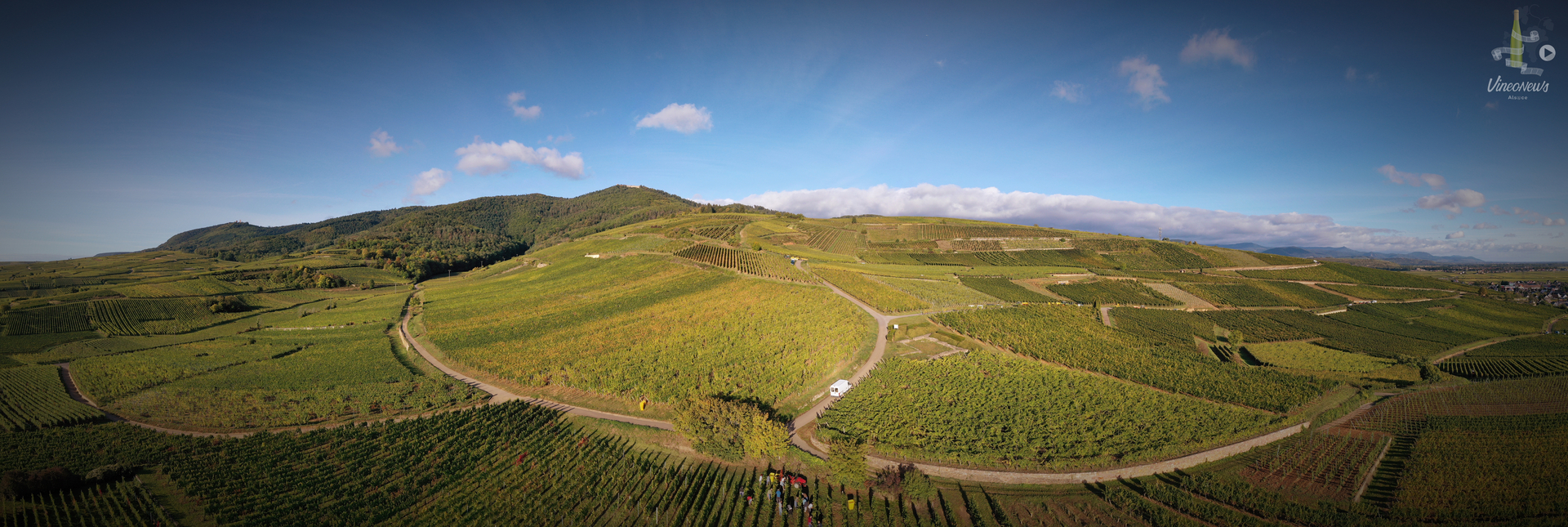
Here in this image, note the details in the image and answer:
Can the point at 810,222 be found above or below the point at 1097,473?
above

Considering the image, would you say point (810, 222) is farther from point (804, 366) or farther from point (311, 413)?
point (311, 413)

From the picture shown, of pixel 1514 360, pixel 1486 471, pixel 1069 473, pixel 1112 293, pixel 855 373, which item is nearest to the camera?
pixel 1486 471

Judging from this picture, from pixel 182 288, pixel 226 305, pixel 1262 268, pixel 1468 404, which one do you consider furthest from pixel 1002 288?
pixel 182 288

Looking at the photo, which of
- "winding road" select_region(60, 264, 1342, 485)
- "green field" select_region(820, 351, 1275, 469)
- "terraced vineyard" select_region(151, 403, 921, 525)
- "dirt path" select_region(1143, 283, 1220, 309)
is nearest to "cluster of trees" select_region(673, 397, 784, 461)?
"terraced vineyard" select_region(151, 403, 921, 525)

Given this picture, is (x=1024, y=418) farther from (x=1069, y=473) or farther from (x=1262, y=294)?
(x=1262, y=294)

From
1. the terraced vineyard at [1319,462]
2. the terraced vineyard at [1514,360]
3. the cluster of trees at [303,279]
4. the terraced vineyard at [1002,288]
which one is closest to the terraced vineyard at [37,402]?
the cluster of trees at [303,279]

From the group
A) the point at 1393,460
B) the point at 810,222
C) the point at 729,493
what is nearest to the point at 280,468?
the point at 729,493

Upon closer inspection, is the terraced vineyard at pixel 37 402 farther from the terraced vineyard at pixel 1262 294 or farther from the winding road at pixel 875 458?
the terraced vineyard at pixel 1262 294
